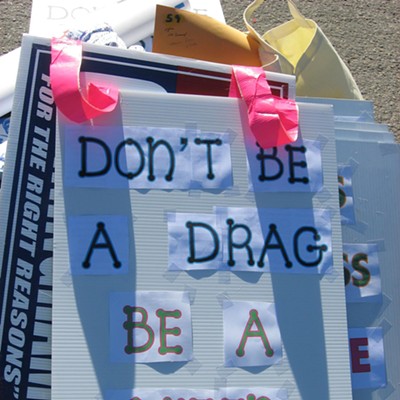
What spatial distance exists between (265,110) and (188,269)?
0.34 m

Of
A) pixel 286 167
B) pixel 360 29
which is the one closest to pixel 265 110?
pixel 286 167

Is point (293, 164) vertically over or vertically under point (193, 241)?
over

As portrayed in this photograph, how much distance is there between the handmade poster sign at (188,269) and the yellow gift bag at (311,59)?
1.18 ft

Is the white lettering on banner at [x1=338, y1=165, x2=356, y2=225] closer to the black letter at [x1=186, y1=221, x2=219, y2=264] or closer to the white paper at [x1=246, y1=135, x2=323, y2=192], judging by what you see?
the white paper at [x1=246, y1=135, x2=323, y2=192]

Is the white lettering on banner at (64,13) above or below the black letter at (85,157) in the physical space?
above

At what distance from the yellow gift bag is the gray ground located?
61 cm

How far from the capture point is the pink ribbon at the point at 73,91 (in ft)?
4.05

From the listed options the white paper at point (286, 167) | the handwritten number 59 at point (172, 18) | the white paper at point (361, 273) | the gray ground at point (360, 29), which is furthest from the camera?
the gray ground at point (360, 29)

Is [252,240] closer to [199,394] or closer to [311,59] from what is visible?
[199,394]

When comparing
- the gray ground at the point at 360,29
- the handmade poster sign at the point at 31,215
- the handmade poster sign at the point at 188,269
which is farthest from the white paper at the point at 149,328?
the gray ground at the point at 360,29

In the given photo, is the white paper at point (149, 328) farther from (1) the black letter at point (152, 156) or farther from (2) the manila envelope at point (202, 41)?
(2) the manila envelope at point (202, 41)

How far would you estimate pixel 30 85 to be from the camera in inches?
52.0

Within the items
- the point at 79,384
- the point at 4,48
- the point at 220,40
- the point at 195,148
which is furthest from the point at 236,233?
the point at 4,48

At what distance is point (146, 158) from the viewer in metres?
1.27
